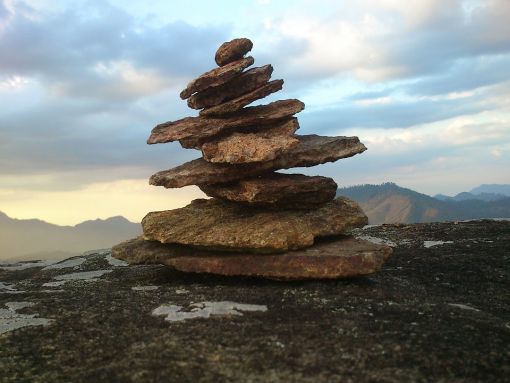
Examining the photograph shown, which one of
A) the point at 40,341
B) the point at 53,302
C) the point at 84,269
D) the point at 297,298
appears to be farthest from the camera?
the point at 84,269

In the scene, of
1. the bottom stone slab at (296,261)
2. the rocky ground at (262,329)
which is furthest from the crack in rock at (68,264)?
the bottom stone slab at (296,261)

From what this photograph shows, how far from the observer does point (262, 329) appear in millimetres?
11672

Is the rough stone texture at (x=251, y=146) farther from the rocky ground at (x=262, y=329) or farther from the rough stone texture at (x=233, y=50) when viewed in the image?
the rocky ground at (x=262, y=329)

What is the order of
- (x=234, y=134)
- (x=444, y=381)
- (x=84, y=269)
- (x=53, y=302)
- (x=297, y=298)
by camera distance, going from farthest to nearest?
(x=84, y=269) → (x=234, y=134) → (x=53, y=302) → (x=297, y=298) → (x=444, y=381)

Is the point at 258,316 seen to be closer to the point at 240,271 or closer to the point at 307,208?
the point at 240,271

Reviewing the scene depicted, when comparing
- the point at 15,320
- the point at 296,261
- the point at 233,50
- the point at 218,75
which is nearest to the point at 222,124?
the point at 218,75

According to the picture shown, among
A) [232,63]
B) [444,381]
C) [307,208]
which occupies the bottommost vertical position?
[444,381]

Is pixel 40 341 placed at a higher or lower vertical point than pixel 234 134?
lower

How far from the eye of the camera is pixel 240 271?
17438 mm

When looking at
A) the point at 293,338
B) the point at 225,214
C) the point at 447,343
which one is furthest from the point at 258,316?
the point at 225,214

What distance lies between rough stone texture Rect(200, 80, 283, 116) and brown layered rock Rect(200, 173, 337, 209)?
2.87 m

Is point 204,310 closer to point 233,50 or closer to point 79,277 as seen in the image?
point 233,50

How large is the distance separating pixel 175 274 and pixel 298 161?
6756 millimetres

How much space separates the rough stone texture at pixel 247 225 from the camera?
17484 mm
